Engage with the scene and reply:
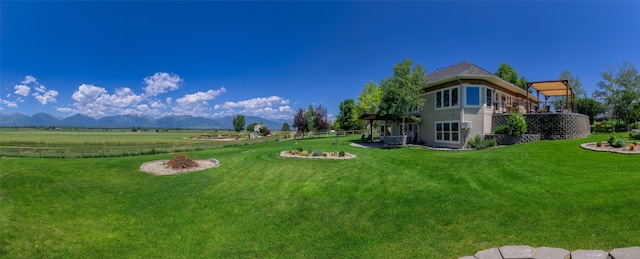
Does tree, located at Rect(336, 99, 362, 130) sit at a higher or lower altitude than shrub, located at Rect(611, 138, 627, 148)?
higher

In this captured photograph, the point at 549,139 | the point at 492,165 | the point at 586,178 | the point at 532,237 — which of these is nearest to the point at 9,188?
the point at 532,237

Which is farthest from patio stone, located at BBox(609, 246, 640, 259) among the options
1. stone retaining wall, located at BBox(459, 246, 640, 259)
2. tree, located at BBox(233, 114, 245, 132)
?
tree, located at BBox(233, 114, 245, 132)

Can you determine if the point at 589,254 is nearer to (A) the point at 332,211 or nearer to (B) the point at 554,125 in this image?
(A) the point at 332,211

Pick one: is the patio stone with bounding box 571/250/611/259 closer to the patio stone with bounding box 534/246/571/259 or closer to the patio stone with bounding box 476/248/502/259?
the patio stone with bounding box 534/246/571/259

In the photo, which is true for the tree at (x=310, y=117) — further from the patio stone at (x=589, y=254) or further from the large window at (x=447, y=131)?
the patio stone at (x=589, y=254)

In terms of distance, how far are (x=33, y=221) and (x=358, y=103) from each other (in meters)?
36.6

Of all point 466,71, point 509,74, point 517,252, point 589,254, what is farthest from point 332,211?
point 509,74

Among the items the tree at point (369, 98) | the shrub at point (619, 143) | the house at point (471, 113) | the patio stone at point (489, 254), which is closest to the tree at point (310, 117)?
the tree at point (369, 98)

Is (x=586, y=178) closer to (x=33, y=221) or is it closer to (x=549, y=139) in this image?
(x=549, y=139)

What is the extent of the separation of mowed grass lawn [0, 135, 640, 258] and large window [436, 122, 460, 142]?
748cm

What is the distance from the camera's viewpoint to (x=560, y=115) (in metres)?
16.1

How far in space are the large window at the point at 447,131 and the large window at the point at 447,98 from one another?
1.31 metres

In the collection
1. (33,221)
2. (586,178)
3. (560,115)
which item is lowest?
(33,221)

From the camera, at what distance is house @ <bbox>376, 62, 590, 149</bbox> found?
54.8ft
